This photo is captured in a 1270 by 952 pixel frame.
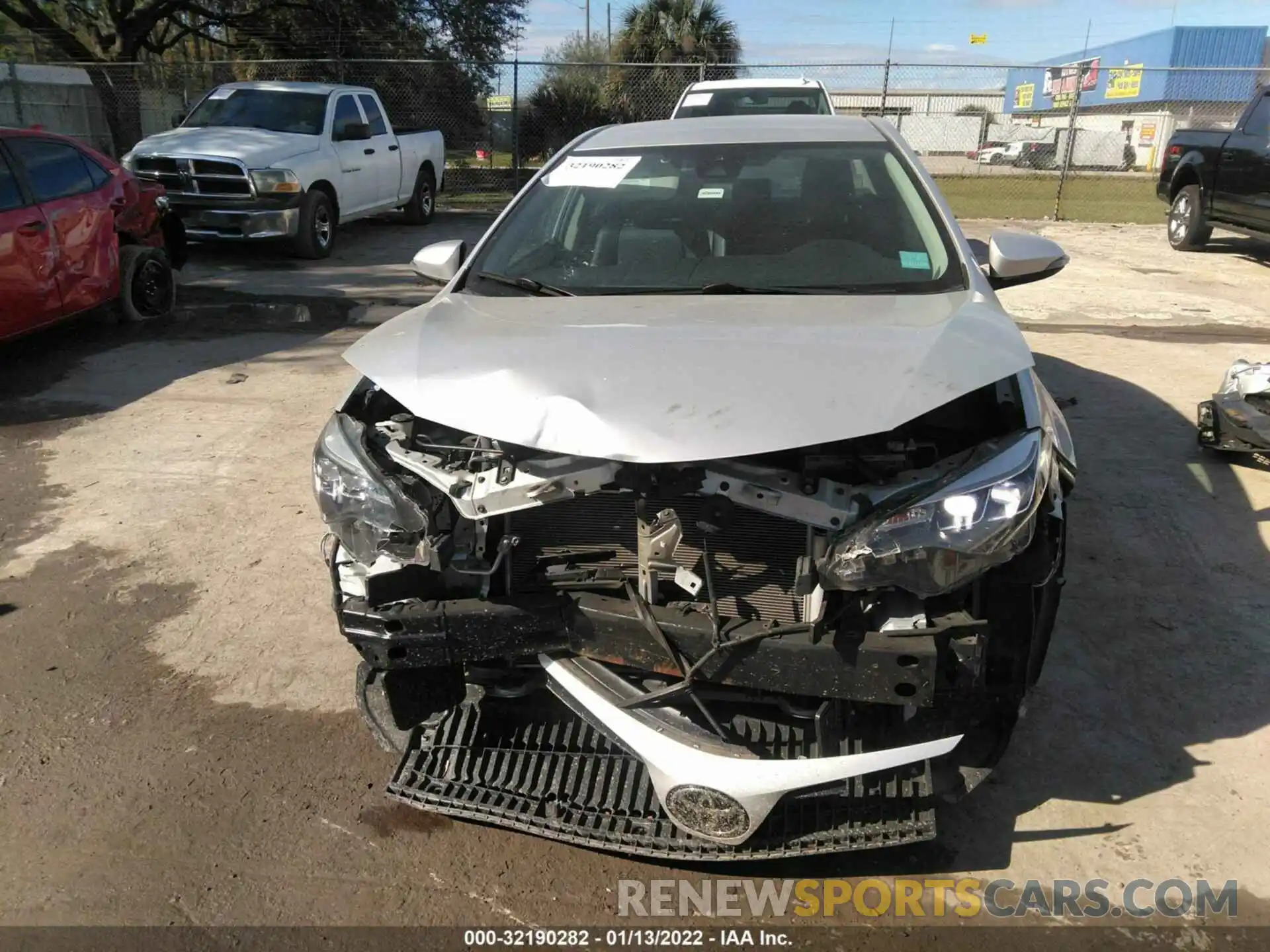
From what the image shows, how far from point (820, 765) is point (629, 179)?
2567mm

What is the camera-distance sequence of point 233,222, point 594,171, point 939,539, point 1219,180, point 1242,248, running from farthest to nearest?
point 1242,248 < point 1219,180 < point 233,222 < point 594,171 < point 939,539

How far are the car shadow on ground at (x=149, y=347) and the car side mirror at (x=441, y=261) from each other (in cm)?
341

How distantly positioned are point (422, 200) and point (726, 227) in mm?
12355

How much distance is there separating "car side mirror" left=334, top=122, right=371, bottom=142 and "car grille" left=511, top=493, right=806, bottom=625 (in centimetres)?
1079

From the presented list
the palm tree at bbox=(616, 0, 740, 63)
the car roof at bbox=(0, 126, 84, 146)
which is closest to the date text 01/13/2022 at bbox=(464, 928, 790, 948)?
the car roof at bbox=(0, 126, 84, 146)

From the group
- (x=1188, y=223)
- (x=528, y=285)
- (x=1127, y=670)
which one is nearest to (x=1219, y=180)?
(x=1188, y=223)

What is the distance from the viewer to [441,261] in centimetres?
424

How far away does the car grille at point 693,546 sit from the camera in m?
2.53

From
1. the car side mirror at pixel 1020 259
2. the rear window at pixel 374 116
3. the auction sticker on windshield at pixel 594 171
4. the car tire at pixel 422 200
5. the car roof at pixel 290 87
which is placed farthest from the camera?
the car tire at pixel 422 200

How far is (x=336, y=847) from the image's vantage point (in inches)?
110

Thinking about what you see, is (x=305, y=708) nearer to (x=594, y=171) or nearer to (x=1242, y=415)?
(x=594, y=171)

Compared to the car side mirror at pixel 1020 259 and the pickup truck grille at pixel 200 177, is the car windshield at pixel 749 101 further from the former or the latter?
the car side mirror at pixel 1020 259

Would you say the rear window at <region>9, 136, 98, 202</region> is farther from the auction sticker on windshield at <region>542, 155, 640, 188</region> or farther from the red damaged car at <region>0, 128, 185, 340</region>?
the auction sticker on windshield at <region>542, 155, 640, 188</region>

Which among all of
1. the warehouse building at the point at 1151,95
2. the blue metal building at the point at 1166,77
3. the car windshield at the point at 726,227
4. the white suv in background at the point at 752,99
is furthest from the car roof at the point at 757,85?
the blue metal building at the point at 1166,77
